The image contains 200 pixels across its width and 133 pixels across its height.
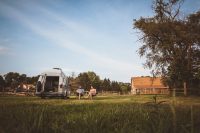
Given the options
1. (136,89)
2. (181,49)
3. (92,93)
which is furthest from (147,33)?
(136,89)

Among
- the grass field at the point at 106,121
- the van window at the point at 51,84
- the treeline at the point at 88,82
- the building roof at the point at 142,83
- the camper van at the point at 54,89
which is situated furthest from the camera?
the treeline at the point at 88,82

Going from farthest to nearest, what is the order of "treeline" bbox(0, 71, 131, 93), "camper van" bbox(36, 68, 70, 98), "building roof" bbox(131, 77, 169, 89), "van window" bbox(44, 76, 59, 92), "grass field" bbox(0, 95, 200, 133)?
"treeline" bbox(0, 71, 131, 93) < "building roof" bbox(131, 77, 169, 89) < "van window" bbox(44, 76, 59, 92) < "camper van" bbox(36, 68, 70, 98) < "grass field" bbox(0, 95, 200, 133)

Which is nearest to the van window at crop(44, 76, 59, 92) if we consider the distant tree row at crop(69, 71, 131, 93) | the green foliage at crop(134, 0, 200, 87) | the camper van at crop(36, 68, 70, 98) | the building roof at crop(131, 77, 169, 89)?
the camper van at crop(36, 68, 70, 98)

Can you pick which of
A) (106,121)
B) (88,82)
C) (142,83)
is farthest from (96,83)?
(106,121)

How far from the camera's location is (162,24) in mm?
35688

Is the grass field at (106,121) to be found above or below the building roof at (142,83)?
below

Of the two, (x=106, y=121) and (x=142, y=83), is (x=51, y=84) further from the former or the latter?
(x=142, y=83)

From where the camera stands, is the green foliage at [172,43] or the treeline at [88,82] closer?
the green foliage at [172,43]

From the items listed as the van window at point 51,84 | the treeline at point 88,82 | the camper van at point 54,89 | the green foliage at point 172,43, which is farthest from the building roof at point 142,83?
the camper van at point 54,89

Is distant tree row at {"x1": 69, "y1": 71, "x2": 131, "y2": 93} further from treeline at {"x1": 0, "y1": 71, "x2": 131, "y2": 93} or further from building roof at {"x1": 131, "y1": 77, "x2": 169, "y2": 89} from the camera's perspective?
building roof at {"x1": 131, "y1": 77, "x2": 169, "y2": 89}

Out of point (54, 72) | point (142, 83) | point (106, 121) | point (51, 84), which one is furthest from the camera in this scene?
point (142, 83)

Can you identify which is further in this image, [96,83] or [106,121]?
[96,83]

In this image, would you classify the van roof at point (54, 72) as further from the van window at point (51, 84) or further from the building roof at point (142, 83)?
the building roof at point (142, 83)

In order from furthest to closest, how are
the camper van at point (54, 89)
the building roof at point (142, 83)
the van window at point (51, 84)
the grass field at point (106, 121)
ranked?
the building roof at point (142, 83), the van window at point (51, 84), the camper van at point (54, 89), the grass field at point (106, 121)
